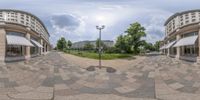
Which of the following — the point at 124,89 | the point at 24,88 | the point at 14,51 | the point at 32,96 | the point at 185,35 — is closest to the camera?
the point at 32,96

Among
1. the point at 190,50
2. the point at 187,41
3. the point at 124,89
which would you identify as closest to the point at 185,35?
the point at 187,41

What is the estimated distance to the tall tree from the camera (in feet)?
132

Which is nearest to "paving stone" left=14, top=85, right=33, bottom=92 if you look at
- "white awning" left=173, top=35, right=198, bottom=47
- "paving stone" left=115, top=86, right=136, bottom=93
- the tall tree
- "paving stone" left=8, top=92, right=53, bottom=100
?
"paving stone" left=8, top=92, right=53, bottom=100

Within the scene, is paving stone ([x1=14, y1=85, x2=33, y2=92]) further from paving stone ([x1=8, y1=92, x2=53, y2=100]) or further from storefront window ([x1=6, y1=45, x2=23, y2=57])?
storefront window ([x1=6, y1=45, x2=23, y2=57])

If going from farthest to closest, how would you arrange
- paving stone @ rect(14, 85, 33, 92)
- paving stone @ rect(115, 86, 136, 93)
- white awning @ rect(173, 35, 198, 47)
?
white awning @ rect(173, 35, 198, 47)
paving stone @ rect(115, 86, 136, 93)
paving stone @ rect(14, 85, 33, 92)

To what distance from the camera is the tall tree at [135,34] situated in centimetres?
4009

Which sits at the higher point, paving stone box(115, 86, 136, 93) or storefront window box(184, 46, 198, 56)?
storefront window box(184, 46, 198, 56)

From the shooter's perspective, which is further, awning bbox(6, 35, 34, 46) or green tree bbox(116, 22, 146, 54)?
green tree bbox(116, 22, 146, 54)

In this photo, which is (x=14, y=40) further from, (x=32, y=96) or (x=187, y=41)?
(x=187, y=41)

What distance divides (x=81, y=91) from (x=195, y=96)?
4673 millimetres

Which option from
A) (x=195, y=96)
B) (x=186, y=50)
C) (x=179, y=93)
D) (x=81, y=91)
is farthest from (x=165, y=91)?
(x=186, y=50)

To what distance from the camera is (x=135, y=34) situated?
40219 mm

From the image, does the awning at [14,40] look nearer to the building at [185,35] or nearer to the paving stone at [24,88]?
the paving stone at [24,88]

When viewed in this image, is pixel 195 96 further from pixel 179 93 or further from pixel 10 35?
pixel 10 35
